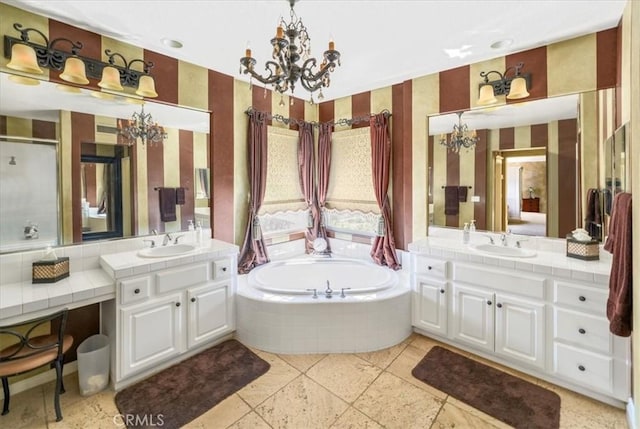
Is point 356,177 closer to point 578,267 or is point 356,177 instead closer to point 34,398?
point 578,267

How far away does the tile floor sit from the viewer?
1.83 metres

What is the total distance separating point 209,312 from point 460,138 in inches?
113

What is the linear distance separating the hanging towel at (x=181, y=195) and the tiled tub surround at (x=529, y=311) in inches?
88.0

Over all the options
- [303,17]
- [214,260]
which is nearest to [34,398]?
[214,260]

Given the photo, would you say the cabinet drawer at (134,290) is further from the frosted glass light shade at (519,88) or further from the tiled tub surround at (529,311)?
the frosted glass light shade at (519,88)

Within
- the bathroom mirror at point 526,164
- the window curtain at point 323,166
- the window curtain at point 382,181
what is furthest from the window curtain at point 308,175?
the bathroom mirror at point 526,164

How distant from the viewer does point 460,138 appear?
2.99 metres

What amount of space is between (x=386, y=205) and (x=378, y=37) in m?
1.72

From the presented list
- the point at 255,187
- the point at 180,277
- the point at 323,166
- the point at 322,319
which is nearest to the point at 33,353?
the point at 180,277

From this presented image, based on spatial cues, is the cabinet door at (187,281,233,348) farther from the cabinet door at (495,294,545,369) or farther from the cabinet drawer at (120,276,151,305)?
the cabinet door at (495,294,545,369)

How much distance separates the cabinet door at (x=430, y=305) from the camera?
2625mm

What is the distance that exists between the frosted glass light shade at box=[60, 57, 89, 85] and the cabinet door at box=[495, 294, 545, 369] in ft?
11.7

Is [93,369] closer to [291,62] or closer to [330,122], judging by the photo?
[291,62]

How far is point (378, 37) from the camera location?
237 centimetres
